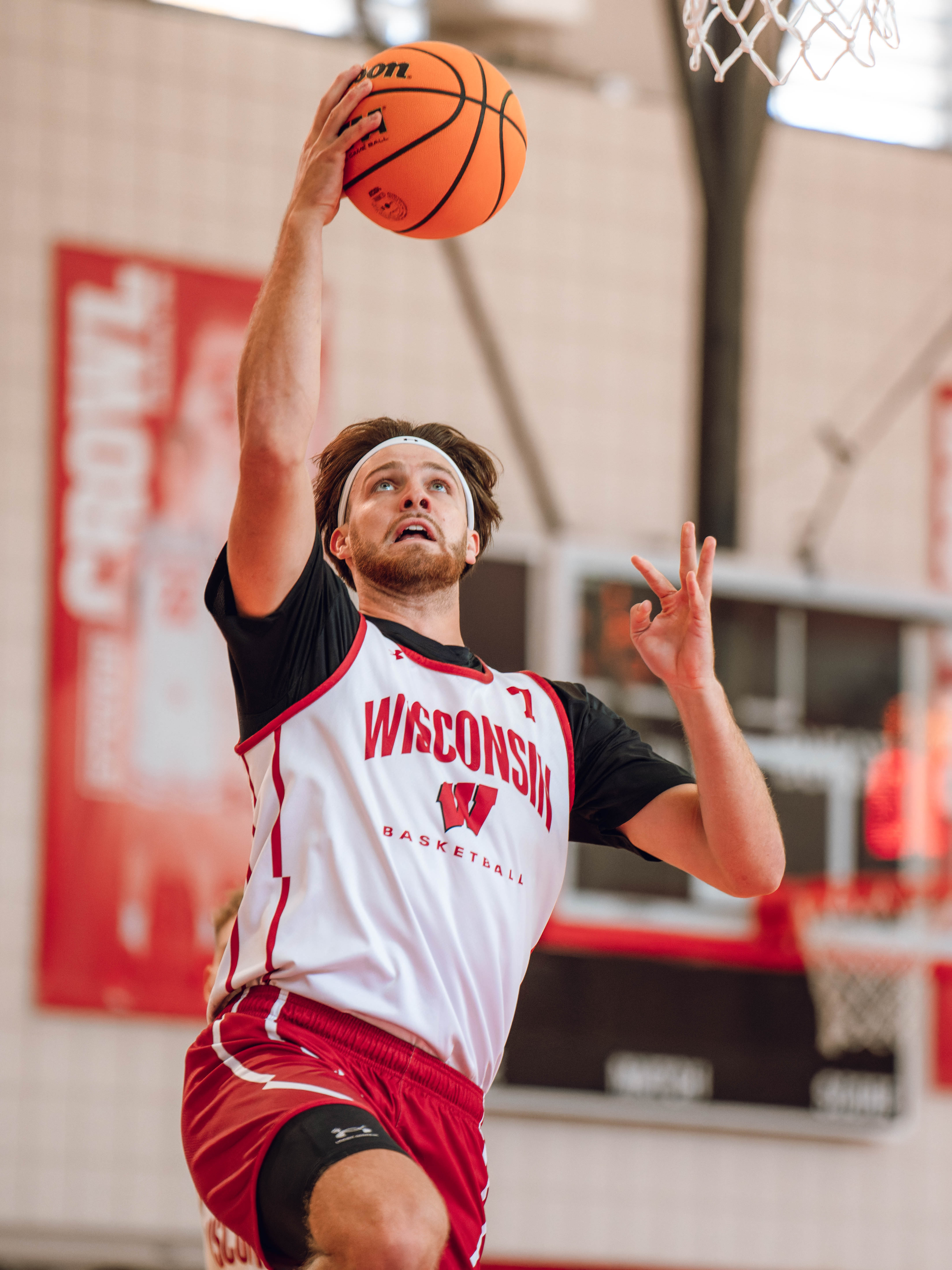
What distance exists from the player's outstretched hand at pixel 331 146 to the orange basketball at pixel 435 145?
1.6 inches

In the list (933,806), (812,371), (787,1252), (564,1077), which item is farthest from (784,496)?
(787,1252)

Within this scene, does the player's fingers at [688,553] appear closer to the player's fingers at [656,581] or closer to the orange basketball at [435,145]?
the player's fingers at [656,581]

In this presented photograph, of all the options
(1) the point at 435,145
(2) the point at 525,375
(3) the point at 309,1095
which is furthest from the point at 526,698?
(2) the point at 525,375

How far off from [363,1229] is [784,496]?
22.5 ft

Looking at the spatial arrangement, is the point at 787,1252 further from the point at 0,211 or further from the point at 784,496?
the point at 0,211

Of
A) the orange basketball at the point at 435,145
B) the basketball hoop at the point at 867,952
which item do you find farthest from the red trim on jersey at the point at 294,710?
the basketball hoop at the point at 867,952

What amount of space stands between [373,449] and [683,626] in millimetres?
784

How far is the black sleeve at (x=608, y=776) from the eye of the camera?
3057 millimetres

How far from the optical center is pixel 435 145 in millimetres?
3014

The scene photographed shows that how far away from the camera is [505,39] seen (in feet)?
27.4

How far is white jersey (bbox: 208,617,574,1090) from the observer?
2.64m

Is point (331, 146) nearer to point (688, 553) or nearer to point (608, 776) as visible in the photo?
point (688, 553)

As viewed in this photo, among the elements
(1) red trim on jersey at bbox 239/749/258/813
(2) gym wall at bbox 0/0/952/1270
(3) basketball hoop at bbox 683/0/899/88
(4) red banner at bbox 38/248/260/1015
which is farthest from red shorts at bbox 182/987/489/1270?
(2) gym wall at bbox 0/0/952/1270

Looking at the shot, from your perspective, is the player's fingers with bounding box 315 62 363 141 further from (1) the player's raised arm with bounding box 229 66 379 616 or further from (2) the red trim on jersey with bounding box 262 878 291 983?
(2) the red trim on jersey with bounding box 262 878 291 983
